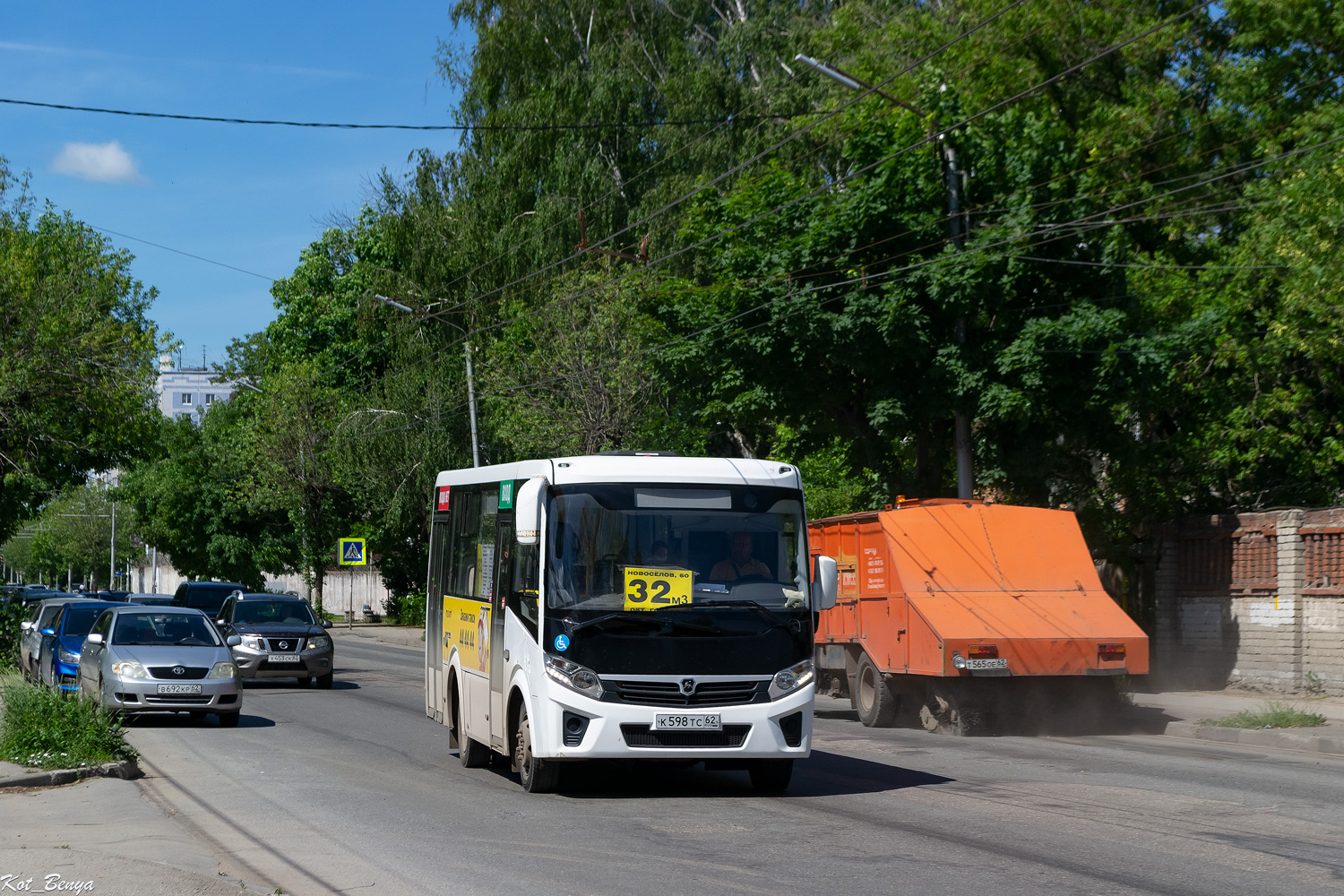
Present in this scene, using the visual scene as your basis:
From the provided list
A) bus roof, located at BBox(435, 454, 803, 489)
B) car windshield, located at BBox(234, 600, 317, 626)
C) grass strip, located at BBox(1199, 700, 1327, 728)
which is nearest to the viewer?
bus roof, located at BBox(435, 454, 803, 489)

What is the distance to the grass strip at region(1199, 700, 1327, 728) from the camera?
56.2 feet

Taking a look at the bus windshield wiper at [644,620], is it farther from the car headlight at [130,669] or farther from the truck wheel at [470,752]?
the car headlight at [130,669]

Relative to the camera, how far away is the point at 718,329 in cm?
2514

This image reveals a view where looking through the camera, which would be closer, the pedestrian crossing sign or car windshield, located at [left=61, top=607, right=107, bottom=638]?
car windshield, located at [left=61, top=607, right=107, bottom=638]

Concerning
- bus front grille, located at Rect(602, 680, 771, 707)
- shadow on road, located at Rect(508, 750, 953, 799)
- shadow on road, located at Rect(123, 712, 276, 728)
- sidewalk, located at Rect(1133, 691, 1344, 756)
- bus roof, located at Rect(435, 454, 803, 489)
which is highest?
bus roof, located at Rect(435, 454, 803, 489)

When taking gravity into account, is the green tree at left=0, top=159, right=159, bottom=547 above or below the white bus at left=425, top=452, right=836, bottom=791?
above

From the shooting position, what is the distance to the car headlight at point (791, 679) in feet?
37.0

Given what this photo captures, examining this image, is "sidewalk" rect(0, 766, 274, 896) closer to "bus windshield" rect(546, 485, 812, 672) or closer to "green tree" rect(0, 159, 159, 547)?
"bus windshield" rect(546, 485, 812, 672)

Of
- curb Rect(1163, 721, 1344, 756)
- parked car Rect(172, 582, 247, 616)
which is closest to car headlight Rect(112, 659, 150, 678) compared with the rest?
curb Rect(1163, 721, 1344, 756)

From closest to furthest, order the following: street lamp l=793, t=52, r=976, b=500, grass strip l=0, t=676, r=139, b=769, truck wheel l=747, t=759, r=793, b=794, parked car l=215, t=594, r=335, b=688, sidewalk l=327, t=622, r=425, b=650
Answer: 1. truck wheel l=747, t=759, r=793, b=794
2. grass strip l=0, t=676, r=139, b=769
3. street lamp l=793, t=52, r=976, b=500
4. parked car l=215, t=594, r=335, b=688
5. sidewalk l=327, t=622, r=425, b=650

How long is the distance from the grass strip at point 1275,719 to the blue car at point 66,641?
15.3 m

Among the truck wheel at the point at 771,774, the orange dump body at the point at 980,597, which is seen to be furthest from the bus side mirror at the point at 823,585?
the orange dump body at the point at 980,597

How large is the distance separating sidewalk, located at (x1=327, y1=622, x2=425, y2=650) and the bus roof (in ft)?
103

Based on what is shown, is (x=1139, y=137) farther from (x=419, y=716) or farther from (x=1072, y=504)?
(x=419, y=716)
